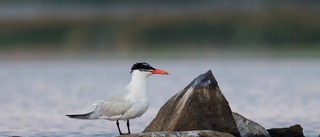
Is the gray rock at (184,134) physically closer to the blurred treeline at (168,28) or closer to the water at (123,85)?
the water at (123,85)

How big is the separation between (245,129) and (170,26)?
2516 centimetres

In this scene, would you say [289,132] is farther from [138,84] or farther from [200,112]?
[138,84]

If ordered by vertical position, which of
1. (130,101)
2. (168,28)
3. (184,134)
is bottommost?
(184,134)

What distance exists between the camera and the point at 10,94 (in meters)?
21.4

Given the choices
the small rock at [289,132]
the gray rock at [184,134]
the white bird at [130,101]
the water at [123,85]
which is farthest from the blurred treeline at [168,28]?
the gray rock at [184,134]

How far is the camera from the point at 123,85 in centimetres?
2336

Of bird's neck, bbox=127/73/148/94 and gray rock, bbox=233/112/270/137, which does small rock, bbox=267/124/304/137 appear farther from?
bird's neck, bbox=127/73/148/94

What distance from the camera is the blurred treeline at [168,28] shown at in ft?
118

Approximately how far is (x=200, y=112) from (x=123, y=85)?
35.5 ft

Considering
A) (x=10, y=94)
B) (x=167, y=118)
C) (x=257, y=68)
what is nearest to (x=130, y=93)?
(x=167, y=118)

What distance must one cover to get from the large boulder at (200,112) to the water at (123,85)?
5.67ft

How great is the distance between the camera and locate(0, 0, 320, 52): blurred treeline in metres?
36.0

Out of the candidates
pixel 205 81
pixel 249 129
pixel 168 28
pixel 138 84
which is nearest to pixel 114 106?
pixel 138 84

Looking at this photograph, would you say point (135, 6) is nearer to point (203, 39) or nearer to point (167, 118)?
point (203, 39)
